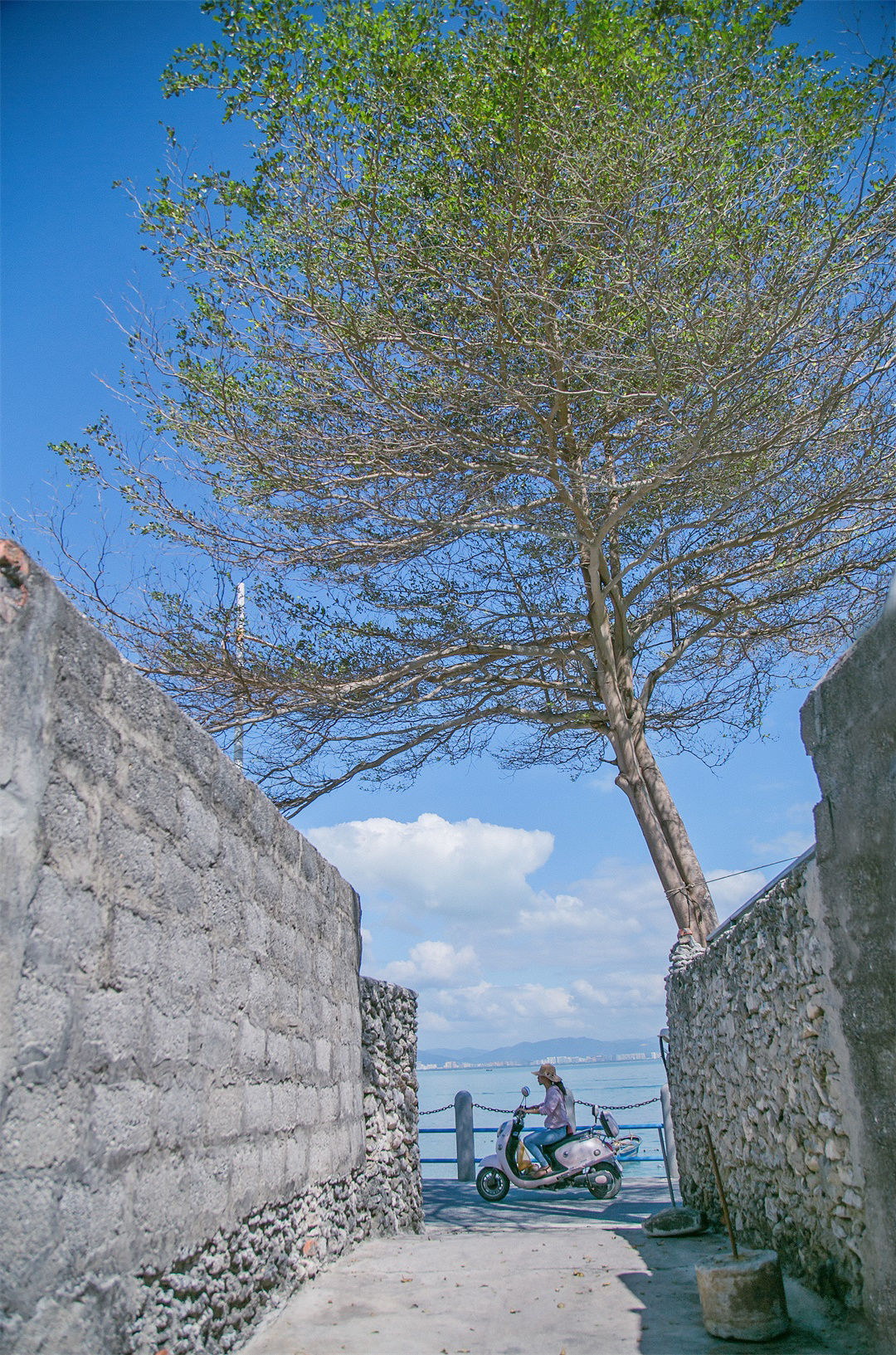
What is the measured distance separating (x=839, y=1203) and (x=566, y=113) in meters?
6.80

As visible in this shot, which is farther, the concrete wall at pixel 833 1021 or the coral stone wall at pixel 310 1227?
the concrete wall at pixel 833 1021

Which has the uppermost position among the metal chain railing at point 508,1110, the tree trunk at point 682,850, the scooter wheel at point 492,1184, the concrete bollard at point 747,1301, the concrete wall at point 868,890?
the tree trunk at point 682,850

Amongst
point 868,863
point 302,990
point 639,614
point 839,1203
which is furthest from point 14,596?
point 639,614

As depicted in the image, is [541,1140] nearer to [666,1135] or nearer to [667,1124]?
[666,1135]

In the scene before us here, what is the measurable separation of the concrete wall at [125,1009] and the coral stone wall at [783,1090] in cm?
206

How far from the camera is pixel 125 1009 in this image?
2363 mm

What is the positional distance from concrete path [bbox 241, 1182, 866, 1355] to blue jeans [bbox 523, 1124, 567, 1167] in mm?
3128

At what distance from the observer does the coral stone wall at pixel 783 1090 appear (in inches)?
127

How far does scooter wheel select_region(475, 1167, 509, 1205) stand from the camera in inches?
362

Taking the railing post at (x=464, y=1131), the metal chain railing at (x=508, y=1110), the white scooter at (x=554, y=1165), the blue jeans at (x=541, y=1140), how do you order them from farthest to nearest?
the railing post at (x=464, y=1131)
the metal chain railing at (x=508, y=1110)
the blue jeans at (x=541, y=1140)
the white scooter at (x=554, y=1165)

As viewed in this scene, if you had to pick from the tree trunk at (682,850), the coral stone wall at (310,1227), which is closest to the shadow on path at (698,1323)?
the coral stone wall at (310,1227)

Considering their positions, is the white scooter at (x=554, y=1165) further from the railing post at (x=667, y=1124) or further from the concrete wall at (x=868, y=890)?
the concrete wall at (x=868, y=890)

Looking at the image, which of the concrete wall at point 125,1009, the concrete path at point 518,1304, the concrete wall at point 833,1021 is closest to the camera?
the concrete wall at point 125,1009

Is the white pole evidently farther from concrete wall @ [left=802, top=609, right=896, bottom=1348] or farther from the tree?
concrete wall @ [left=802, top=609, right=896, bottom=1348]
